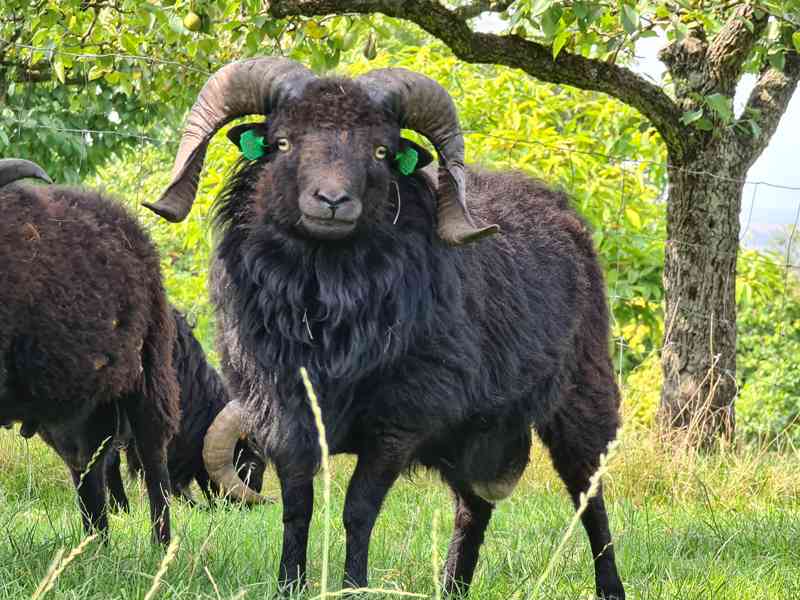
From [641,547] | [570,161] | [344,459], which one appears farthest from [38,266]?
[570,161]

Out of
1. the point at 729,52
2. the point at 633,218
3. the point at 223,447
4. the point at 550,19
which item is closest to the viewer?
the point at 550,19

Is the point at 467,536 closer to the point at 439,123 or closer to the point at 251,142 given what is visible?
the point at 439,123

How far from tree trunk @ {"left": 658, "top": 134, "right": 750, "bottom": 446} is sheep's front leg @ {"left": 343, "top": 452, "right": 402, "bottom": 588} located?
12.8 feet

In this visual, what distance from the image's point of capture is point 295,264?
4398mm

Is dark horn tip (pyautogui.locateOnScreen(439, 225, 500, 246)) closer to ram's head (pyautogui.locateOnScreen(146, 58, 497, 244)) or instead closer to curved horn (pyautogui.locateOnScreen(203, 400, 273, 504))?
ram's head (pyautogui.locateOnScreen(146, 58, 497, 244))

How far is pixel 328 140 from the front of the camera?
167 inches

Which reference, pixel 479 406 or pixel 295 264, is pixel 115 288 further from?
pixel 479 406

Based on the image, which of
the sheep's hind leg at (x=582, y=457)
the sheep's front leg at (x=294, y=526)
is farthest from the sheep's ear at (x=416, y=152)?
the sheep's hind leg at (x=582, y=457)

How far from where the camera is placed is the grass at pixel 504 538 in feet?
13.8

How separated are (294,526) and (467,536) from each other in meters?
1.32

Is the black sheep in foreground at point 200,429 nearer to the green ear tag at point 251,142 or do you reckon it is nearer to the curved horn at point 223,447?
the curved horn at point 223,447

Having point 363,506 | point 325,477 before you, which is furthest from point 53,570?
point 363,506

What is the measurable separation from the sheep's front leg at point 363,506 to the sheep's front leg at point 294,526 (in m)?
0.19

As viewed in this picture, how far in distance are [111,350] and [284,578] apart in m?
1.84
